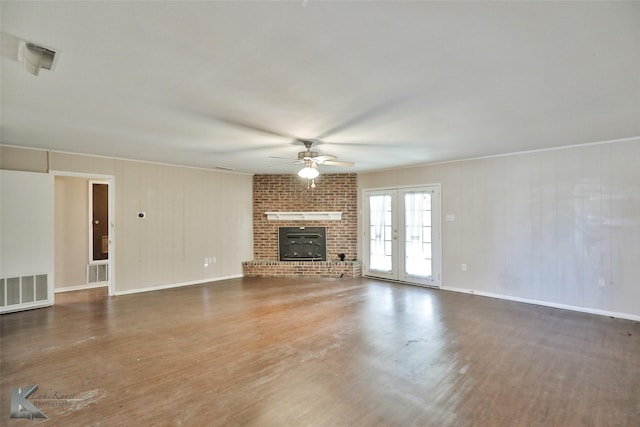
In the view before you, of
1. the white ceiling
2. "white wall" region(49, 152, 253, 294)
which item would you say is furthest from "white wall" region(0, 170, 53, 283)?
the white ceiling

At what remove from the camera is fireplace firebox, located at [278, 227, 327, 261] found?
298 inches

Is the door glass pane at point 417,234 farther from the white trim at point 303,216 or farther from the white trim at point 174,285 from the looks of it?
the white trim at point 174,285

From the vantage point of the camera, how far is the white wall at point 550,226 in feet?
14.0

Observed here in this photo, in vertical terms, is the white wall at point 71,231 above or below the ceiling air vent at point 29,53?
below

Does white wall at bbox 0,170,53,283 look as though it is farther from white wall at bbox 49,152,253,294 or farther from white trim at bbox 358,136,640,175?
white trim at bbox 358,136,640,175

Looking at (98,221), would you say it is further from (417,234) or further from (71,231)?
(417,234)

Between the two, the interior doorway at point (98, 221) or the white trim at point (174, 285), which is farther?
the interior doorway at point (98, 221)

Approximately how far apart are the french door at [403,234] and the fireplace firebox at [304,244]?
109cm

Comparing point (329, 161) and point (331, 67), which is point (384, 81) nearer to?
point (331, 67)

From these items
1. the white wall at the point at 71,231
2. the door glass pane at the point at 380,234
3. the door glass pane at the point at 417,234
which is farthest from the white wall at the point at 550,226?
the white wall at the point at 71,231
